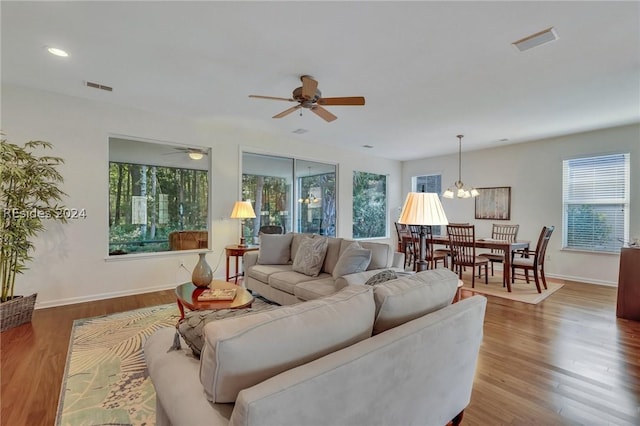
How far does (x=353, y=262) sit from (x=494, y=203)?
4.80m

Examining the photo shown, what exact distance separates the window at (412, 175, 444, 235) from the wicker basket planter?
689 centimetres

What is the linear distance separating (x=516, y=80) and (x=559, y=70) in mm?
357

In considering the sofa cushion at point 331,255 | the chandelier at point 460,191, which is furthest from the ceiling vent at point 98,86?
the chandelier at point 460,191

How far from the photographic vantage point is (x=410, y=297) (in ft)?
4.74

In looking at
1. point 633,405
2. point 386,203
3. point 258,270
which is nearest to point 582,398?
point 633,405

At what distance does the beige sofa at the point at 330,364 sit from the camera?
3.02ft

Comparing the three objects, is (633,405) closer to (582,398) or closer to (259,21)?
(582,398)

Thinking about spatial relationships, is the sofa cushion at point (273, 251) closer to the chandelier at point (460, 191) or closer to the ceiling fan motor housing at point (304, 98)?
the ceiling fan motor housing at point (304, 98)

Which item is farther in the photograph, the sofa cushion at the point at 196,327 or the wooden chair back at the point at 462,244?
the wooden chair back at the point at 462,244

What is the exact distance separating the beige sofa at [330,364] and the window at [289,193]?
4100 millimetres

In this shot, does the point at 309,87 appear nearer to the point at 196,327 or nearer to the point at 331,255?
the point at 331,255

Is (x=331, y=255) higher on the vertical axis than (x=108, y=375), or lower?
higher

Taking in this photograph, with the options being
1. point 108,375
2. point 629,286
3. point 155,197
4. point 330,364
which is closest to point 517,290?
point 629,286

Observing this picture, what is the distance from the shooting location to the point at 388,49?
104 inches
